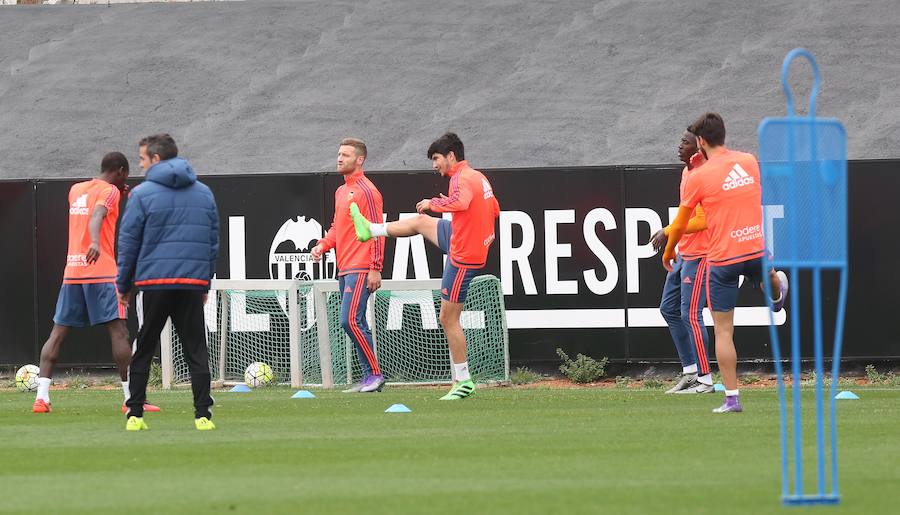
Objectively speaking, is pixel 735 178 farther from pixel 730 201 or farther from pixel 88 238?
pixel 88 238

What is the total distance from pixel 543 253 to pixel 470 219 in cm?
420

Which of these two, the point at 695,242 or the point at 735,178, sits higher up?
the point at 735,178

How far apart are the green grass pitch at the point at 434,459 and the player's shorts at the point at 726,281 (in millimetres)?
892

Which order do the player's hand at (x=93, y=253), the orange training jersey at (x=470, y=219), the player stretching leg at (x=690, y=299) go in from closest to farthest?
the player's hand at (x=93, y=253) → the orange training jersey at (x=470, y=219) → the player stretching leg at (x=690, y=299)

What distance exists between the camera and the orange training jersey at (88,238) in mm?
12875

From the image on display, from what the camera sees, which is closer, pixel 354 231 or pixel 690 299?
pixel 690 299

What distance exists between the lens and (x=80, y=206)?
519 inches

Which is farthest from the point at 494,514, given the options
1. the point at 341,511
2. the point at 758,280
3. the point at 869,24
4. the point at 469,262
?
the point at 869,24

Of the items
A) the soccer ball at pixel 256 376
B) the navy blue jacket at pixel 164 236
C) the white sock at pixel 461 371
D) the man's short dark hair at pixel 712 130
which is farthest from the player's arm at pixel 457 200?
the soccer ball at pixel 256 376

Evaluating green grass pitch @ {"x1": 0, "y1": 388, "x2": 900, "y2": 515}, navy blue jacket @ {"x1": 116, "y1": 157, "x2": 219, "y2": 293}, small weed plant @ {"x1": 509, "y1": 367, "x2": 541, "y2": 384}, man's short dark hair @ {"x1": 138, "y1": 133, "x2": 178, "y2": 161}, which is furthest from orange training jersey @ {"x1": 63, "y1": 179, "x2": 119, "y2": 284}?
small weed plant @ {"x1": 509, "y1": 367, "x2": 541, "y2": 384}

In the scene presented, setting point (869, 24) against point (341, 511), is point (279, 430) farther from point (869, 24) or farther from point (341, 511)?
point (869, 24)

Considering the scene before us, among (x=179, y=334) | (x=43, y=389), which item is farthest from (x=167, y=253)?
(x=43, y=389)

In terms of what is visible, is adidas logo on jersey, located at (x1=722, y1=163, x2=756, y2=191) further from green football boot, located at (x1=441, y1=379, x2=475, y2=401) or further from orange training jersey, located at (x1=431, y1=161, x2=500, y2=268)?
green football boot, located at (x1=441, y1=379, x2=475, y2=401)

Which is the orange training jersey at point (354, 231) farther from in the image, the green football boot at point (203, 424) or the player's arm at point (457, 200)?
the green football boot at point (203, 424)
